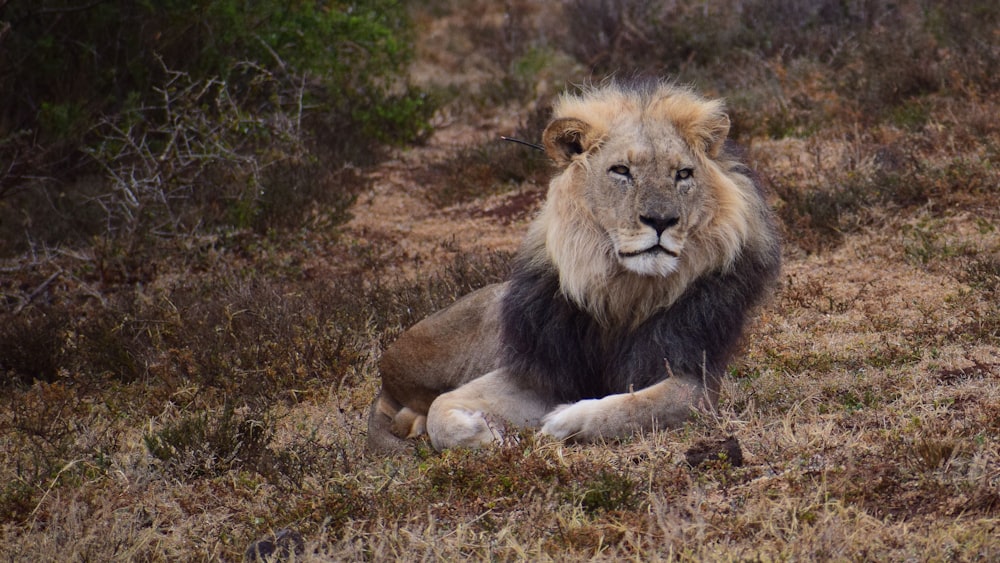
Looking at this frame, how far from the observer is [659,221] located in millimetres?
4520

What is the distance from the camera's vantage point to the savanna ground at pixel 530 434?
12.6 ft

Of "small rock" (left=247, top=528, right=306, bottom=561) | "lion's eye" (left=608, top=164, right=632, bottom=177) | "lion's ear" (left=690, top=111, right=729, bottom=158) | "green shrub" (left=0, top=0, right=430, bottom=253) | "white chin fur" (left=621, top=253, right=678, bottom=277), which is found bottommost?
"green shrub" (left=0, top=0, right=430, bottom=253)

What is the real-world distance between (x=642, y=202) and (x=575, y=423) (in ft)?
3.01

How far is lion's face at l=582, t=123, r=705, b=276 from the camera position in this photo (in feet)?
14.9

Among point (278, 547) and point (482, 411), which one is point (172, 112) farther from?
point (278, 547)

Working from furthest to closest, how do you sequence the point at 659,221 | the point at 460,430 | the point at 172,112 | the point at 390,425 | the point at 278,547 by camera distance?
the point at 172,112
the point at 390,425
the point at 460,430
the point at 659,221
the point at 278,547

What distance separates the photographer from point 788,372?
5633 millimetres

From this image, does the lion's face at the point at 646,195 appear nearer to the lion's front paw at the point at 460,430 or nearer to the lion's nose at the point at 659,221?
the lion's nose at the point at 659,221

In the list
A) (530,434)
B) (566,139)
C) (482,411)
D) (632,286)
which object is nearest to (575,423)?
(530,434)

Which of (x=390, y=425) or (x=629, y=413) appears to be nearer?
(x=629, y=413)

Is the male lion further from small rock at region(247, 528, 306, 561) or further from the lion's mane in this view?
small rock at region(247, 528, 306, 561)

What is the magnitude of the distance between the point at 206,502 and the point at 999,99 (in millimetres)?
7136

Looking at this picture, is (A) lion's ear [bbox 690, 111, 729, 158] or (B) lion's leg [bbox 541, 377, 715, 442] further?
(A) lion's ear [bbox 690, 111, 729, 158]

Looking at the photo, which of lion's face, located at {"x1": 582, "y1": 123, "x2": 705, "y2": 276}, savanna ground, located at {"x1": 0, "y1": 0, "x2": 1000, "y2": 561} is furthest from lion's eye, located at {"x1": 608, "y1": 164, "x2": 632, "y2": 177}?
savanna ground, located at {"x1": 0, "y1": 0, "x2": 1000, "y2": 561}
